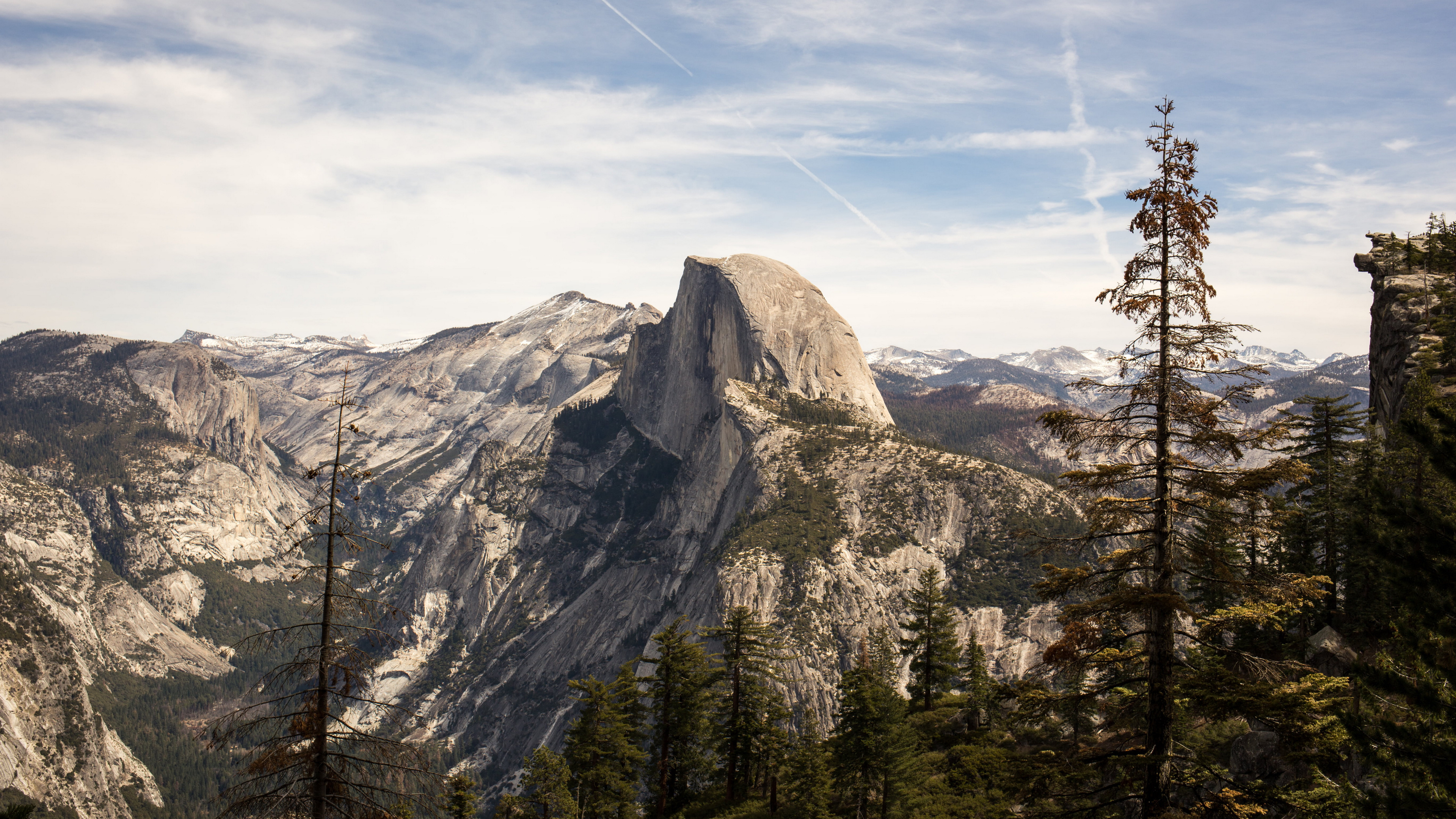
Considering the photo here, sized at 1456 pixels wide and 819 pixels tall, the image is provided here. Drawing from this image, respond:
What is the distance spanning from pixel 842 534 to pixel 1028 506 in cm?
3825

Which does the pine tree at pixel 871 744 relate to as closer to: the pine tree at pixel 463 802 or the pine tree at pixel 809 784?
the pine tree at pixel 809 784

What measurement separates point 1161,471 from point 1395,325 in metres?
58.4

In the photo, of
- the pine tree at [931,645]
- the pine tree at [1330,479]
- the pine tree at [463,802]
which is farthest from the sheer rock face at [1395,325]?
the pine tree at [463,802]

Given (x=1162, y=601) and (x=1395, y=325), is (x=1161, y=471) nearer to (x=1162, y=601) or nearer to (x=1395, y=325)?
(x=1162, y=601)

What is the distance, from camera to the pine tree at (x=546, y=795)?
4666cm

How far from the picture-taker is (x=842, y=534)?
164500 millimetres

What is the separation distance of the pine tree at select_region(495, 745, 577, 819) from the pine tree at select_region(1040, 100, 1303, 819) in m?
39.3

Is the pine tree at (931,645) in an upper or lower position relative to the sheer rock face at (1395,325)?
lower

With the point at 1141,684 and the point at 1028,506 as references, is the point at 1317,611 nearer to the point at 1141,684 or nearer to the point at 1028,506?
the point at 1141,684

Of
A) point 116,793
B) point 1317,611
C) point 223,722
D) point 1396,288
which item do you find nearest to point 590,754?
point 223,722

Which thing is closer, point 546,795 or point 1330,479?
point 1330,479

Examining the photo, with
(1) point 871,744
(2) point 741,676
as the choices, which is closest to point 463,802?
(2) point 741,676

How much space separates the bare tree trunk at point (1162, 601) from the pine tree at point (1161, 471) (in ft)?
0.07

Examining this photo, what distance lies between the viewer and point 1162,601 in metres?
14.9
